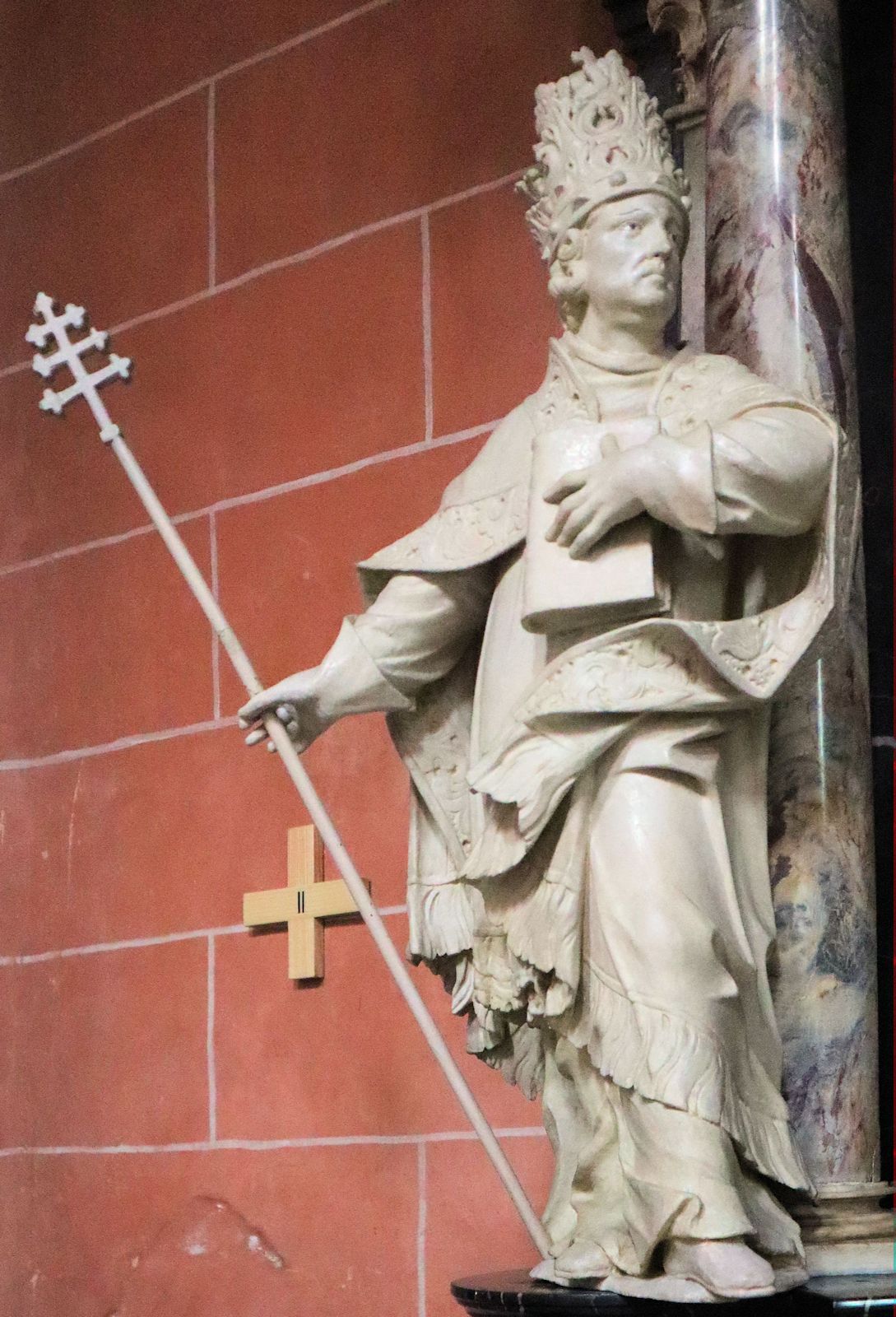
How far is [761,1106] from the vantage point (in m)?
2.71

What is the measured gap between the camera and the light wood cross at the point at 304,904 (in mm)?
3951

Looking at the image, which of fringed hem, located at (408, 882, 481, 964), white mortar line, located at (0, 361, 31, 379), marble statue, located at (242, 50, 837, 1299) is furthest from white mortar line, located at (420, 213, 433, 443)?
fringed hem, located at (408, 882, 481, 964)

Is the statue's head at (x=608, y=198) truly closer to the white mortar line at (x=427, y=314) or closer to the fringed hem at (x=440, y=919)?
the fringed hem at (x=440, y=919)

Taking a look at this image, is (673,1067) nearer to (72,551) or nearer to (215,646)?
(215,646)

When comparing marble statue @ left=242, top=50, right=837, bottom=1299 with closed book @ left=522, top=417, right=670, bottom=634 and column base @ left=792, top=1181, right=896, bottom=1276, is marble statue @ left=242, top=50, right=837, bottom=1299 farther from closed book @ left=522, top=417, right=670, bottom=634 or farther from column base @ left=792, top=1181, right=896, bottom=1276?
column base @ left=792, top=1181, right=896, bottom=1276

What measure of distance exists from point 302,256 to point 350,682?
152 cm

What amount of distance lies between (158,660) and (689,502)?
195 cm

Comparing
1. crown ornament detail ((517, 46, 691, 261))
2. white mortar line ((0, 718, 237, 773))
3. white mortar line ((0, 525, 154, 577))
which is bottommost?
white mortar line ((0, 718, 237, 773))

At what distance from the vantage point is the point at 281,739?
10.0 feet

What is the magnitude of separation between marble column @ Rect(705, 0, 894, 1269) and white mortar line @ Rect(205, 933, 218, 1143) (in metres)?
1.49

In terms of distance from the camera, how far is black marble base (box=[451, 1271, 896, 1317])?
2.51 m

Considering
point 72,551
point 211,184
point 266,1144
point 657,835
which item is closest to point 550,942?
point 657,835

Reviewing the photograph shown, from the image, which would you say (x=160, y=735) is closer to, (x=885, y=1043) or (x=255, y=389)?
(x=255, y=389)

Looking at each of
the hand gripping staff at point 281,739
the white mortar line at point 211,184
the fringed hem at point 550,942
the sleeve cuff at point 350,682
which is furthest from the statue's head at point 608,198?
the white mortar line at point 211,184
